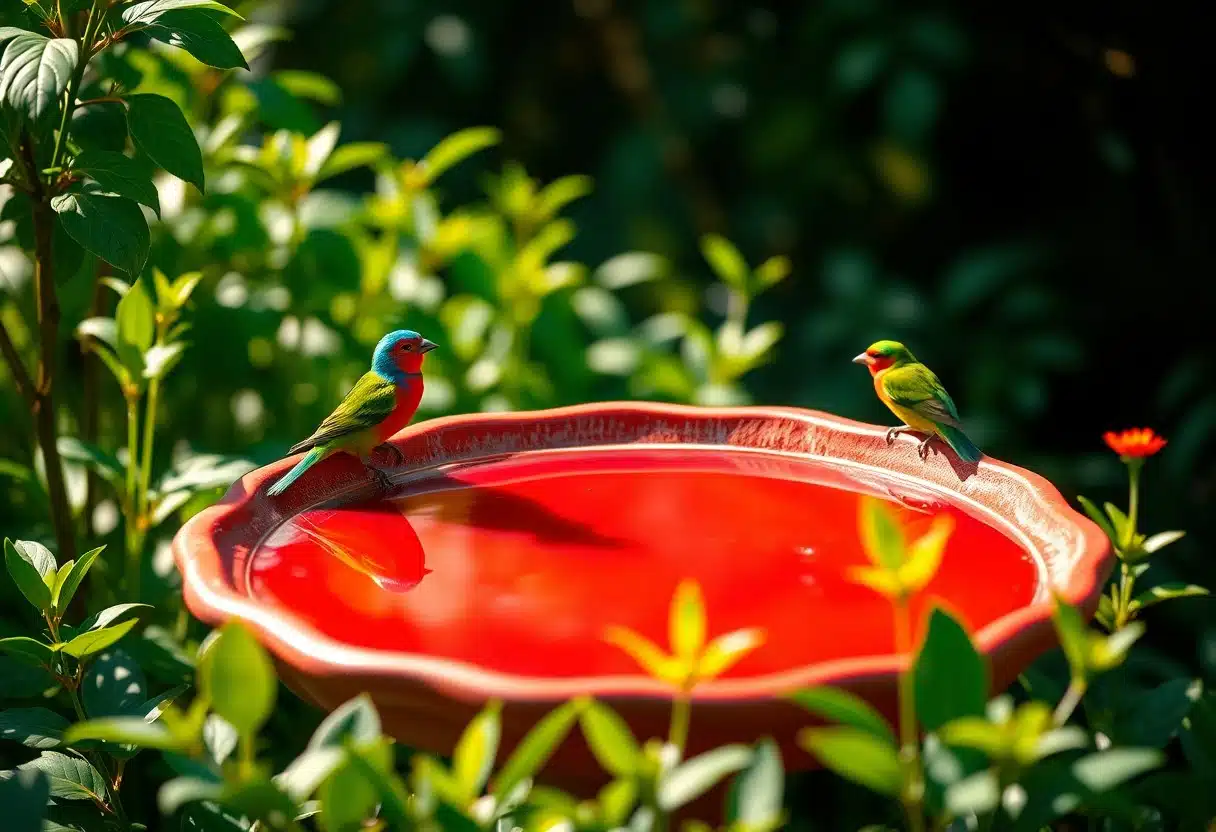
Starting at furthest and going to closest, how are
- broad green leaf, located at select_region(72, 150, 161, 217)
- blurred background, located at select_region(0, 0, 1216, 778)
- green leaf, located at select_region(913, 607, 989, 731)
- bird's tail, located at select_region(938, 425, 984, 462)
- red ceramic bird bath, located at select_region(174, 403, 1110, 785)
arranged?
blurred background, located at select_region(0, 0, 1216, 778) < bird's tail, located at select_region(938, 425, 984, 462) < broad green leaf, located at select_region(72, 150, 161, 217) < red ceramic bird bath, located at select_region(174, 403, 1110, 785) < green leaf, located at select_region(913, 607, 989, 731)

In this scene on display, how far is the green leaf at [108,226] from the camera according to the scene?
187cm

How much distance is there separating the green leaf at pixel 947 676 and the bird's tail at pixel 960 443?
81cm

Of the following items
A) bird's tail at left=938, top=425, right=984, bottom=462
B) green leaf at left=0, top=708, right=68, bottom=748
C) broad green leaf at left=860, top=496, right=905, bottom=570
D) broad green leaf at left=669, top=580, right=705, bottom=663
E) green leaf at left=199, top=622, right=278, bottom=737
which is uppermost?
broad green leaf at left=860, top=496, right=905, bottom=570

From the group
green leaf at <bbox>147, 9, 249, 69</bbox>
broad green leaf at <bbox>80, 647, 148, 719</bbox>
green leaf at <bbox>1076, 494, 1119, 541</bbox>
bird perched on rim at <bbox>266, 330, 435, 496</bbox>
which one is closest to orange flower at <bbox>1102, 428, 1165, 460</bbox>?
green leaf at <bbox>1076, 494, 1119, 541</bbox>

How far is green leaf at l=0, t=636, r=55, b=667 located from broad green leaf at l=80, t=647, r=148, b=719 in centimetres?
13

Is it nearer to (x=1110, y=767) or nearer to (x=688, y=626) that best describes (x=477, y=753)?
(x=688, y=626)

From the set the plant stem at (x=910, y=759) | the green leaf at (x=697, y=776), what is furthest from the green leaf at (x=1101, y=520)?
the green leaf at (x=697, y=776)

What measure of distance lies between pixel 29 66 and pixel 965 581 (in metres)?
1.37

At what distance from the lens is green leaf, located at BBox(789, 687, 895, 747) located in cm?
121

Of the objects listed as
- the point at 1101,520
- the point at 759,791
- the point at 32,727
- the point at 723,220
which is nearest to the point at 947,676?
the point at 759,791

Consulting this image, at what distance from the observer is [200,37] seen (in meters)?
1.89

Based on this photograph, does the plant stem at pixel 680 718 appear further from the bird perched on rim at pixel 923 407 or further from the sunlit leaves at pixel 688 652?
the bird perched on rim at pixel 923 407

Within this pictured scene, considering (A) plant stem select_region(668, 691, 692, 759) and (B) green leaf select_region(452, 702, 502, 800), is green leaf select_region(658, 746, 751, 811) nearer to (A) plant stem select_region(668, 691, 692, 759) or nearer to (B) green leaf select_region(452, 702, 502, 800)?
(A) plant stem select_region(668, 691, 692, 759)

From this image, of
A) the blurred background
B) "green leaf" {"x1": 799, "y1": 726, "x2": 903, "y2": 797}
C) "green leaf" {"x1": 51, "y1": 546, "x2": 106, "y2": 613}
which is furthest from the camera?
the blurred background
